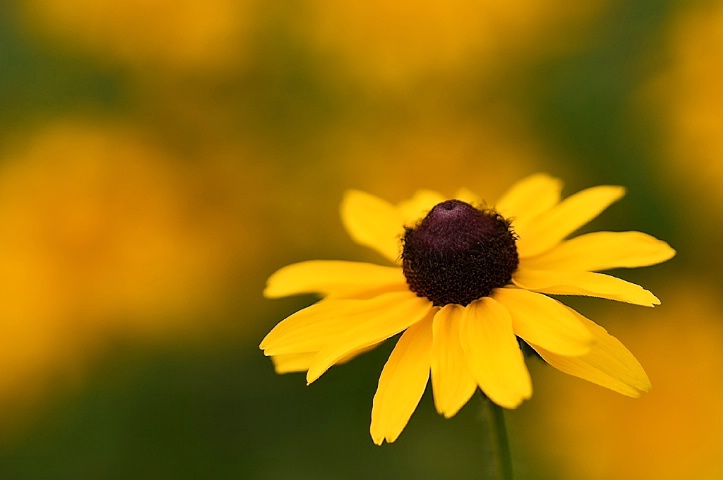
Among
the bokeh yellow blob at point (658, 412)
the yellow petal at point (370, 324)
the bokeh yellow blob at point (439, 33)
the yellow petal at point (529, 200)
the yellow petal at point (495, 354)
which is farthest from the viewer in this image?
the bokeh yellow blob at point (439, 33)

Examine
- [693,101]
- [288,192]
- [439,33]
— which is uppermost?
[439,33]

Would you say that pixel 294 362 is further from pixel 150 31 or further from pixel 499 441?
pixel 150 31

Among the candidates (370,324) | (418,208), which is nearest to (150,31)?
(418,208)

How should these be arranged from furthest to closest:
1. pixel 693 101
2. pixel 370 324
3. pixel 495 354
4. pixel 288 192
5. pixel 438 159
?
pixel 438 159 → pixel 288 192 → pixel 693 101 → pixel 370 324 → pixel 495 354

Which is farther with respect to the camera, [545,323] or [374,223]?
[374,223]

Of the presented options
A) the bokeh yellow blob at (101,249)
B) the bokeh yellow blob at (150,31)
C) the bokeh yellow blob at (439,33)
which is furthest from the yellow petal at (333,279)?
the bokeh yellow blob at (150,31)

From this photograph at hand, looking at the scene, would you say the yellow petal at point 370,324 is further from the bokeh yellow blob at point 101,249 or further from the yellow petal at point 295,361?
the bokeh yellow blob at point 101,249
